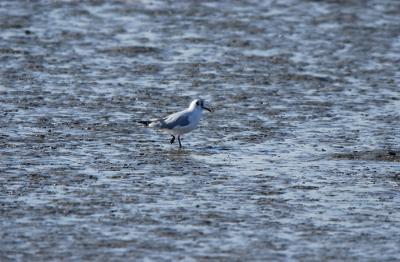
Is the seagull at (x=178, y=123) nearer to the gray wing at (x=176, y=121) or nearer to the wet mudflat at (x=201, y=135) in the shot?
the gray wing at (x=176, y=121)

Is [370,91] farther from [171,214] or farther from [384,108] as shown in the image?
[171,214]

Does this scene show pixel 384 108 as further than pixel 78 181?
Yes

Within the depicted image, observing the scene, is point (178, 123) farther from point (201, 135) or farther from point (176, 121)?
point (201, 135)

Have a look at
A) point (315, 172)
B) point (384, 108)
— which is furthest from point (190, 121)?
point (384, 108)

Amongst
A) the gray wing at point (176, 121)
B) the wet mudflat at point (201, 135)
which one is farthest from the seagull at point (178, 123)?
the wet mudflat at point (201, 135)

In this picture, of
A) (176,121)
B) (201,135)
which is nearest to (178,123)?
(176,121)

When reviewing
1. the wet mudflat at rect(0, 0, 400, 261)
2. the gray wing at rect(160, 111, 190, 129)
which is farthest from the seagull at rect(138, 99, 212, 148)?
the wet mudflat at rect(0, 0, 400, 261)

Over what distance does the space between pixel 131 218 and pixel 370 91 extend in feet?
29.5

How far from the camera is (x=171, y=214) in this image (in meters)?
13.2

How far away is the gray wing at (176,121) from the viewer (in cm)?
1722

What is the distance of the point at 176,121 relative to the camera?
56.6 feet

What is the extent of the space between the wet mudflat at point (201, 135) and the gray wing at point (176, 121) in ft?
1.27

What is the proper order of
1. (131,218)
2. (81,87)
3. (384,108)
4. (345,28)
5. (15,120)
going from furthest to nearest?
(345,28), (81,87), (384,108), (15,120), (131,218)

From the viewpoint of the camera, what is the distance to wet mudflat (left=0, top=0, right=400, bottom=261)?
1239 cm
